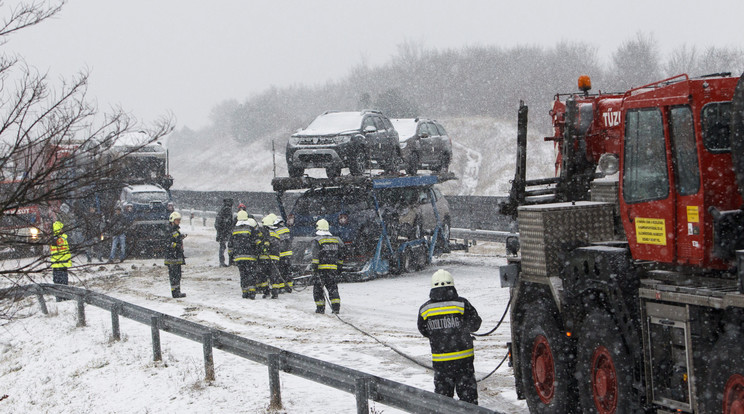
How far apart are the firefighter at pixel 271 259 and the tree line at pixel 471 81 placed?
36015 mm

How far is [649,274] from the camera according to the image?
22.3 ft

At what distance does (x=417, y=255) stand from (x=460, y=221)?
597 centimetres

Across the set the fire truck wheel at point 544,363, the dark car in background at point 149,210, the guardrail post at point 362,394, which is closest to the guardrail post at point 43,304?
the dark car in background at point 149,210

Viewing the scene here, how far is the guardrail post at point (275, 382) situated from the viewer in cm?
899

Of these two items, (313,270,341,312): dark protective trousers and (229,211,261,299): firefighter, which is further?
(229,211,261,299): firefighter

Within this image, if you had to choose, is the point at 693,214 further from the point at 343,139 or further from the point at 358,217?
the point at 343,139

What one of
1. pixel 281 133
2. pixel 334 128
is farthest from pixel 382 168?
pixel 281 133

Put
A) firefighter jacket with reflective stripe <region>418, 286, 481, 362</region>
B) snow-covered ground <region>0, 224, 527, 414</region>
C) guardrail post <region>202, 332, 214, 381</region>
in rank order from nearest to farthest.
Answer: firefighter jacket with reflective stripe <region>418, 286, 481, 362</region> → snow-covered ground <region>0, 224, 527, 414</region> → guardrail post <region>202, 332, 214, 381</region>

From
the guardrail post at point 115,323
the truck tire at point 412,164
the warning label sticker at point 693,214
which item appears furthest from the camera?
the truck tire at point 412,164

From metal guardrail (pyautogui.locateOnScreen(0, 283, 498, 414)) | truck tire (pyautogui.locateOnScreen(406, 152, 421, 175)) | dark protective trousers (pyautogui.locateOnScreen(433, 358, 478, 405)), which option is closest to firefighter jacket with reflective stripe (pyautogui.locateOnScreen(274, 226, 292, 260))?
metal guardrail (pyautogui.locateOnScreen(0, 283, 498, 414))

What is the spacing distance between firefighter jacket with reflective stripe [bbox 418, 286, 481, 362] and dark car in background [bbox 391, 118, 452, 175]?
42.9 ft

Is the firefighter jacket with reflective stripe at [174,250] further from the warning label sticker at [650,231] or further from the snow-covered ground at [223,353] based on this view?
the warning label sticker at [650,231]

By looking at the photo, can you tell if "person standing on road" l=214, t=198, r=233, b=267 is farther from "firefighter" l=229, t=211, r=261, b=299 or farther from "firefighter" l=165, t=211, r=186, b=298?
"firefighter" l=229, t=211, r=261, b=299

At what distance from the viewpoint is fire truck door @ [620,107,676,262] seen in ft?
21.2
